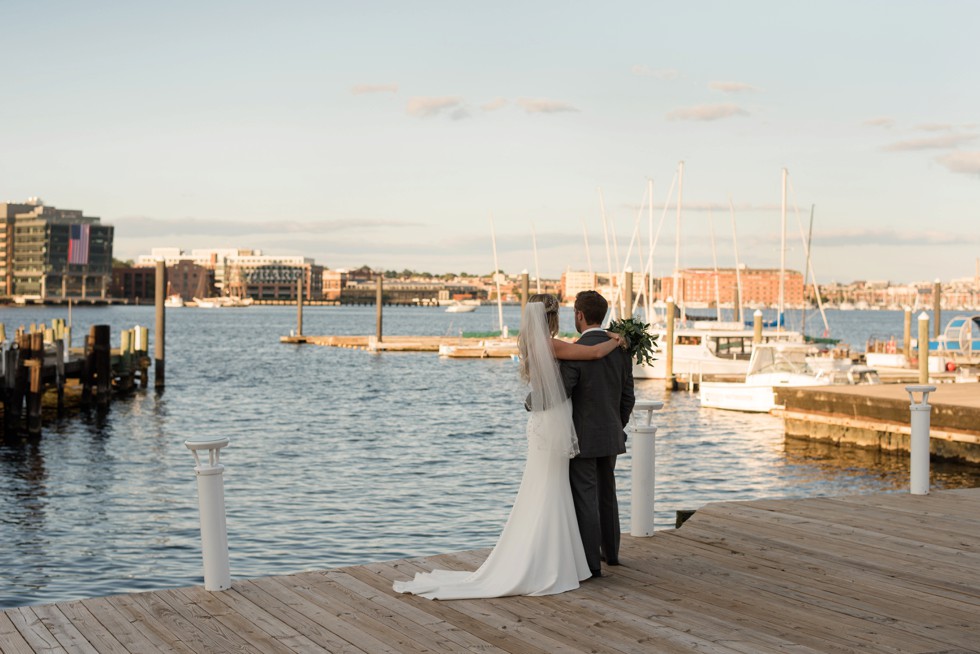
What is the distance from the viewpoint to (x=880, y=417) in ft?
79.8

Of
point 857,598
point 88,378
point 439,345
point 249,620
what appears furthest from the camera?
point 439,345

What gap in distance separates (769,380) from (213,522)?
99.7 ft

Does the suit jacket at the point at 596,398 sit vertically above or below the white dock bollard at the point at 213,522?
above

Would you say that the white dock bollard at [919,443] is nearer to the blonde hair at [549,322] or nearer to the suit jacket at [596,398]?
the suit jacket at [596,398]

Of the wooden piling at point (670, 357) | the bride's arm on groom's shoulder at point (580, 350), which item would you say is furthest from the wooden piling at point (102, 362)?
the bride's arm on groom's shoulder at point (580, 350)

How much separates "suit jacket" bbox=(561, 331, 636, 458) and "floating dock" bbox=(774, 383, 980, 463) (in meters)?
14.8

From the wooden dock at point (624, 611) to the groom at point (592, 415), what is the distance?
438 mm

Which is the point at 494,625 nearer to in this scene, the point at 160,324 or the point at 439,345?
the point at 160,324

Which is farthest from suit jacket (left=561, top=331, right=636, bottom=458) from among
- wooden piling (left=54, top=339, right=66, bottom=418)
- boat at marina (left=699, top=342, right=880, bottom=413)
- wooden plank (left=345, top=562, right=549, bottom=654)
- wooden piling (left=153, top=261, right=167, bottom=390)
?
wooden piling (left=153, top=261, right=167, bottom=390)

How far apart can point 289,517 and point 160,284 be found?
94.4 feet

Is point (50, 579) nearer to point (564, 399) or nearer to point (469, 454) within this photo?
point (564, 399)

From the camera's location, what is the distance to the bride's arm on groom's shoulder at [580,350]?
717 centimetres

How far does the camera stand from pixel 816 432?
26.6 meters

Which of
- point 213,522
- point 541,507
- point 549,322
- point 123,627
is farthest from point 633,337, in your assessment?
point 123,627
